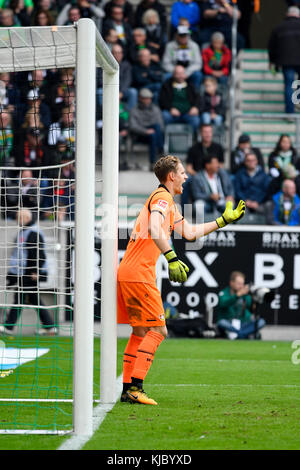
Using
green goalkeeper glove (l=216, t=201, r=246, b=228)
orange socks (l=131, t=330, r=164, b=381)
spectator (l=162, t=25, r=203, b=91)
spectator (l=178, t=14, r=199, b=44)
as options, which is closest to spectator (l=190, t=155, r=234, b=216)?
spectator (l=162, t=25, r=203, b=91)

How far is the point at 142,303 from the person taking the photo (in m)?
7.25

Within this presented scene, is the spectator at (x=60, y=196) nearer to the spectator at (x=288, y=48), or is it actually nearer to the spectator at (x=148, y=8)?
the spectator at (x=148, y=8)

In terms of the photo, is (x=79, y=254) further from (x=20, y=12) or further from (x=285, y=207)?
(x=20, y=12)

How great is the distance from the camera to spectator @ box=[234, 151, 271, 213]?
1602cm

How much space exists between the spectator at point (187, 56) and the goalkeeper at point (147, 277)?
10.9m

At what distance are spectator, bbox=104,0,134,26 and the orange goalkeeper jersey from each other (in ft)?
39.0

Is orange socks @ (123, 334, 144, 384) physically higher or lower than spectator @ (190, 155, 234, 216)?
lower

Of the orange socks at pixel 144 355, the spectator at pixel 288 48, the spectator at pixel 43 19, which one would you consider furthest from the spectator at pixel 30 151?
the orange socks at pixel 144 355

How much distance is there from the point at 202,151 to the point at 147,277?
368 inches

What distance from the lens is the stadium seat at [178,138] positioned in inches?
703

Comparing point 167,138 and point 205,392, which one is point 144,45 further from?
point 205,392

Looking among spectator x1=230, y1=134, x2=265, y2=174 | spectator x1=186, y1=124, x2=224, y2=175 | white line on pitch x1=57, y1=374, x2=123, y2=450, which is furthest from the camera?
spectator x1=230, y1=134, x2=265, y2=174

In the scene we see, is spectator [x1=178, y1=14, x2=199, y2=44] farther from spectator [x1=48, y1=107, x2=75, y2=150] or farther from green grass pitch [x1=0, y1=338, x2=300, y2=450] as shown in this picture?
green grass pitch [x1=0, y1=338, x2=300, y2=450]

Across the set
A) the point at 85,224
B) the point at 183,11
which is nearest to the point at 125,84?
the point at 183,11
